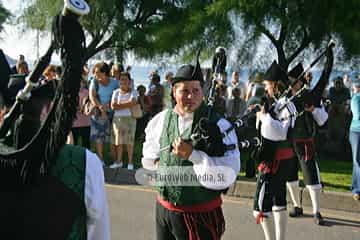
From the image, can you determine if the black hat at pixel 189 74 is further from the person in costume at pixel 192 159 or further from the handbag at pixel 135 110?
the handbag at pixel 135 110

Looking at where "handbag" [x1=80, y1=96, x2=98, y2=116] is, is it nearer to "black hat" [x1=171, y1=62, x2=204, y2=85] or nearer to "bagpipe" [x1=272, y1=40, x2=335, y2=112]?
"bagpipe" [x1=272, y1=40, x2=335, y2=112]

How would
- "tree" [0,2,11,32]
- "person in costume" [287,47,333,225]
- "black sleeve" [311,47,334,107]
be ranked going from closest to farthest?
1. "black sleeve" [311,47,334,107]
2. "person in costume" [287,47,333,225]
3. "tree" [0,2,11,32]

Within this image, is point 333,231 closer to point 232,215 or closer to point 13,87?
point 232,215

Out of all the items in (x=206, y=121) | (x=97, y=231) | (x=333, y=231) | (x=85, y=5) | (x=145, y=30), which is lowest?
(x=333, y=231)

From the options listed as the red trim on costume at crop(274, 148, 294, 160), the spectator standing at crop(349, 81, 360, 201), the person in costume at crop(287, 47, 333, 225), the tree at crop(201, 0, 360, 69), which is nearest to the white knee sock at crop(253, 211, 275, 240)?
the red trim on costume at crop(274, 148, 294, 160)

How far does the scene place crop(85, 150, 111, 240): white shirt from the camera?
1723 mm

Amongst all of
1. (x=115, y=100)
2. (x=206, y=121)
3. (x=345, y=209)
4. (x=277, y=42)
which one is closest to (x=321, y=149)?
(x=277, y=42)

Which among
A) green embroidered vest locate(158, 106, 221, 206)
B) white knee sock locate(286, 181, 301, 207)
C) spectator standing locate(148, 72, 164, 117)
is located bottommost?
white knee sock locate(286, 181, 301, 207)

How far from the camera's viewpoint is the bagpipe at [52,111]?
A: 146cm

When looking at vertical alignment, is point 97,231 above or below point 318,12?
below

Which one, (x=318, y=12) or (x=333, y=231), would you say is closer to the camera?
(x=333, y=231)

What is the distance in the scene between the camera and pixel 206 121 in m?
2.84

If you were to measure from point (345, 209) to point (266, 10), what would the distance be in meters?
3.95

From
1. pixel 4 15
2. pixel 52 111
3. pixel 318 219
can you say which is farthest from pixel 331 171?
pixel 4 15
